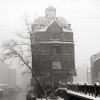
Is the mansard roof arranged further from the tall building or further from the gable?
the gable

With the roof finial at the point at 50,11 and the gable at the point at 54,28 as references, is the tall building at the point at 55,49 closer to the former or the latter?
the gable at the point at 54,28

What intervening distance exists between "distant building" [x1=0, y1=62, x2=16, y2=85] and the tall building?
285 ft

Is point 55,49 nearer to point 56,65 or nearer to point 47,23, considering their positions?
point 56,65

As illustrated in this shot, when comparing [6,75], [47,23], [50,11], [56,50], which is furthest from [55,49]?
[6,75]

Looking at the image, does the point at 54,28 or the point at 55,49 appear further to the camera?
the point at 55,49

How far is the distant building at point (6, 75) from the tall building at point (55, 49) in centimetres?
8702

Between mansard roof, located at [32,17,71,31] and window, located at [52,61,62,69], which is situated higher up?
mansard roof, located at [32,17,71,31]

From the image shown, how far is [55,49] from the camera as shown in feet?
194

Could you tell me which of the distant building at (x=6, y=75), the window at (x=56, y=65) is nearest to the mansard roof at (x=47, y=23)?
the window at (x=56, y=65)

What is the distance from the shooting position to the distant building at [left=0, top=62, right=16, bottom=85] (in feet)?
472

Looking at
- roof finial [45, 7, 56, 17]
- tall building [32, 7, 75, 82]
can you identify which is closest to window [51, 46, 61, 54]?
tall building [32, 7, 75, 82]

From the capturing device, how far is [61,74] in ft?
190

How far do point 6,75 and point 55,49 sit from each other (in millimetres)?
91284

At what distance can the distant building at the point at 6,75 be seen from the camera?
144000 millimetres
